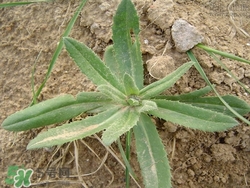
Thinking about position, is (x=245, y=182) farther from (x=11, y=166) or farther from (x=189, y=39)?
(x=11, y=166)

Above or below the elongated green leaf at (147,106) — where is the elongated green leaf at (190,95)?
below

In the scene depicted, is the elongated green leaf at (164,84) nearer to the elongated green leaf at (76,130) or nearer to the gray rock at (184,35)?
the elongated green leaf at (76,130)

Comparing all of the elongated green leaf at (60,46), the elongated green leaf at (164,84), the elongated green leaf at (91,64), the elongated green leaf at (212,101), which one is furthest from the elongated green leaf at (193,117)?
the elongated green leaf at (60,46)

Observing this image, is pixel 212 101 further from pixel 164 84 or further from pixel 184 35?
pixel 184 35

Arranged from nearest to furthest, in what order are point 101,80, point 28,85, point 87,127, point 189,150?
point 87,127, point 101,80, point 189,150, point 28,85

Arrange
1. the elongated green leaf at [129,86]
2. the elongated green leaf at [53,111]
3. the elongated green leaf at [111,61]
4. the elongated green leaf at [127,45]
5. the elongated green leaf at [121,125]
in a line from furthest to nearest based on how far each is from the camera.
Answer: the elongated green leaf at [111,61] < the elongated green leaf at [127,45] < the elongated green leaf at [53,111] < the elongated green leaf at [129,86] < the elongated green leaf at [121,125]

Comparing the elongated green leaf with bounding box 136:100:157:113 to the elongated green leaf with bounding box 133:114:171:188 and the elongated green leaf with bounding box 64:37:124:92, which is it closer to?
the elongated green leaf with bounding box 133:114:171:188

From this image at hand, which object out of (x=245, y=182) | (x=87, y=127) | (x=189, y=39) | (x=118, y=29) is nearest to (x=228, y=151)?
(x=245, y=182)
